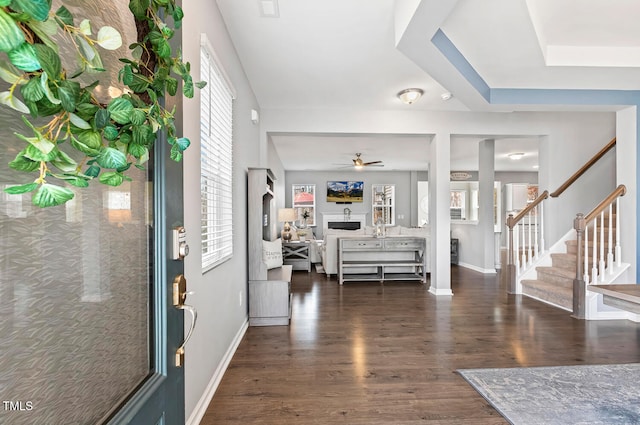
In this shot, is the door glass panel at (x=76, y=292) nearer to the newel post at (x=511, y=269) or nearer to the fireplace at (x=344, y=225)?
the newel post at (x=511, y=269)

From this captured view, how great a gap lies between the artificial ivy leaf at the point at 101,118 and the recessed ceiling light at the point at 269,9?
228 centimetres

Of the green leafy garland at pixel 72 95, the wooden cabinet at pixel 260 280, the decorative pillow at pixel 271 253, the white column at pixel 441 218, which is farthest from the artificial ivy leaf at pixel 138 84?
the white column at pixel 441 218

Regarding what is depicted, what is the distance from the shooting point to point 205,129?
83.7 inches

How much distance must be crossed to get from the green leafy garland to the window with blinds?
4.46 feet

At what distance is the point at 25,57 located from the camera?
0.40m

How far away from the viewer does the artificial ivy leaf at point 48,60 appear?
0.43 m

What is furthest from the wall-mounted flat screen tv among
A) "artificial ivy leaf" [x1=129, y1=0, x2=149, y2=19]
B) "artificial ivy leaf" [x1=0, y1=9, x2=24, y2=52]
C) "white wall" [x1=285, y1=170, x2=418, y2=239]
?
"artificial ivy leaf" [x1=0, y1=9, x2=24, y2=52]

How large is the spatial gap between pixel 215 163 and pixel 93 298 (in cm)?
175

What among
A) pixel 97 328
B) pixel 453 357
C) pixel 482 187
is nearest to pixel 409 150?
pixel 482 187

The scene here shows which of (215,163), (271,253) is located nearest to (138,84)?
(215,163)

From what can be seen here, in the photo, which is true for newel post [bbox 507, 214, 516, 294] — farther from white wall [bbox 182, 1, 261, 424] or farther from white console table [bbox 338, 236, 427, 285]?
white wall [bbox 182, 1, 261, 424]

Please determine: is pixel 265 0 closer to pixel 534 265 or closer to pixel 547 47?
pixel 547 47

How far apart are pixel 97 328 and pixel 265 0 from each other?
2393 mm

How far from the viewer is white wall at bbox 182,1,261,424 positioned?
1.80 meters
